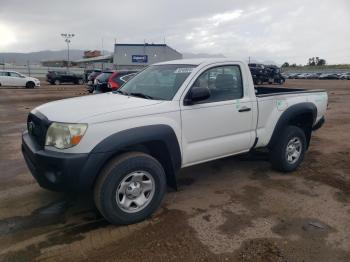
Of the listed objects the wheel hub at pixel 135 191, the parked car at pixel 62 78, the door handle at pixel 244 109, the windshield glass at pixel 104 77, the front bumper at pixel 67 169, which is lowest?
the wheel hub at pixel 135 191

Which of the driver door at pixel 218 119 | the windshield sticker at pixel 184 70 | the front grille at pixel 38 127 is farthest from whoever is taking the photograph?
the windshield sticker at pixel 184 70

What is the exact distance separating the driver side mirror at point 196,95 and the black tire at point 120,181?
83 cm

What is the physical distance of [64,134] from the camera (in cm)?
353

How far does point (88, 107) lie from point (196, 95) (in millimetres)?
1236

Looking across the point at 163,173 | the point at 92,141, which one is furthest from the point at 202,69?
the point at 92,141

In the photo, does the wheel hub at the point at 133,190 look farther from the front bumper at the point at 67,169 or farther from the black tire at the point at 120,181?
the front bumper at the point at 67,169

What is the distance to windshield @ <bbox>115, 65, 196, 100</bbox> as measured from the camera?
4.35 meters

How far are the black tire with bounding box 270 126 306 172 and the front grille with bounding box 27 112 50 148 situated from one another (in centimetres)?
340

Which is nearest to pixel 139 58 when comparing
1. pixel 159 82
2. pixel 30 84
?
pixel 30 84

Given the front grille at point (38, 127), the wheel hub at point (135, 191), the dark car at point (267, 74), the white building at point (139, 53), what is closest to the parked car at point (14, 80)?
the dark car at point (267, 74)

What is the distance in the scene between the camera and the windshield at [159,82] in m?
4.35

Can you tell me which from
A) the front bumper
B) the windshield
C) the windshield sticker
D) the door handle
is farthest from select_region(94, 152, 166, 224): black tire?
the door handle

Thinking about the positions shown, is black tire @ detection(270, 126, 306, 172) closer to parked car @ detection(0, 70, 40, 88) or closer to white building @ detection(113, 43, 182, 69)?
parked car @ detection(0, 70, 40, 88)

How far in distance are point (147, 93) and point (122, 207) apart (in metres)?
1.50
